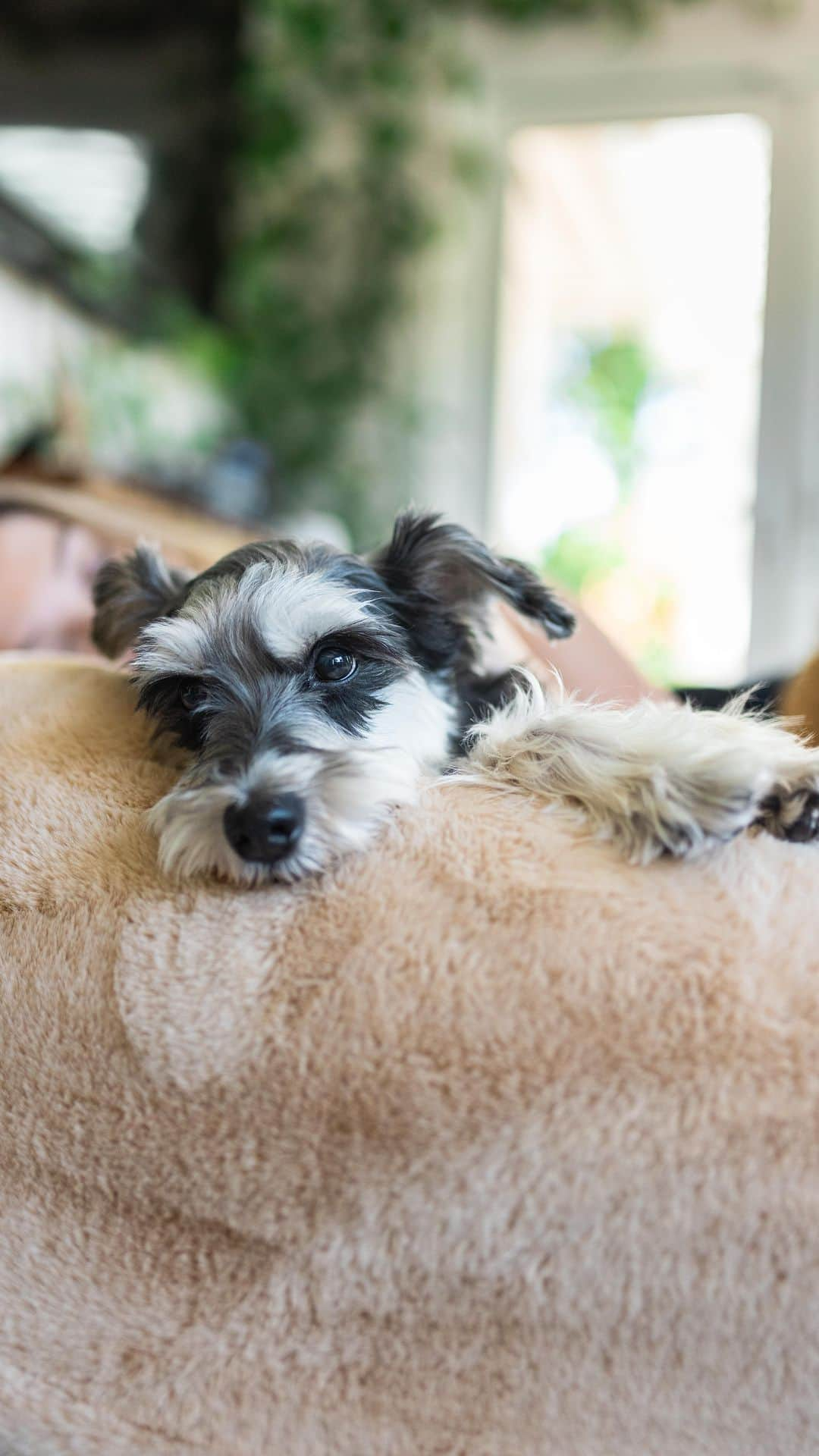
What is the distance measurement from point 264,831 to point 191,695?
18.5 inches

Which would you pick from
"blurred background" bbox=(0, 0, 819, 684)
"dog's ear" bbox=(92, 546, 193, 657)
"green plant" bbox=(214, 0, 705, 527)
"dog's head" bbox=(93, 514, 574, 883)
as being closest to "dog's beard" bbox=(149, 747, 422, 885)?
"dog's head" bbox=(93, 514, 574, 883)

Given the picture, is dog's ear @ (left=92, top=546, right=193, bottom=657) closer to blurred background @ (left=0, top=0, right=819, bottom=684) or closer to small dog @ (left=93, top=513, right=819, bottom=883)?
small dog @ (left=93, top=513, right=819, bottom=883)

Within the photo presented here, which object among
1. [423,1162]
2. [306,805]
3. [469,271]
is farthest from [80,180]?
[423,1162]

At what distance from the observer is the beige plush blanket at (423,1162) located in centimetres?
87

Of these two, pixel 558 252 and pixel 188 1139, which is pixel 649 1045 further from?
pixel 558 252

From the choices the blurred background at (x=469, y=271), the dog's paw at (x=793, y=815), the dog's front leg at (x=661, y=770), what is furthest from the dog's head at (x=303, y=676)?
the blurred background at (x=469, y=271)

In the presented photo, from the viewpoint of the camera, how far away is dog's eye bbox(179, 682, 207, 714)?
155cm

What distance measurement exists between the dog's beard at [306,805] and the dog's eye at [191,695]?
0.18 meters

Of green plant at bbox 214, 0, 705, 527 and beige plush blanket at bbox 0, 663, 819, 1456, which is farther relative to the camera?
green plant at bbox 214, 0, 705, 527

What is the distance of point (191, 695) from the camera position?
5.11ft

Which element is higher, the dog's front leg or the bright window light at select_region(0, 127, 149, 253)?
the bright window light at select_region(0, 127, 149, 253)

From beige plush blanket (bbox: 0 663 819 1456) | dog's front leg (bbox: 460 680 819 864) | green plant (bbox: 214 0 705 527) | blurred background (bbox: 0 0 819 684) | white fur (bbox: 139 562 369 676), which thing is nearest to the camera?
beige plush blanket (bbox: 0 663 819 1456)

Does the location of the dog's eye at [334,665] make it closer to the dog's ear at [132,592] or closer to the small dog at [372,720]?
the small dog at [372,720]

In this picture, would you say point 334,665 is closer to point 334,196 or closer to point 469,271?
point 469,271
